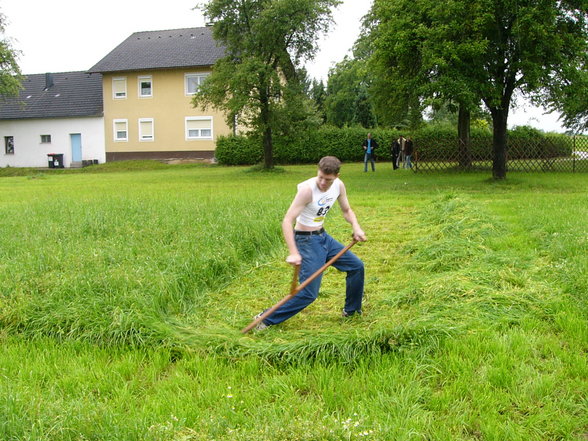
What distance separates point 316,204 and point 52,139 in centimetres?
3848

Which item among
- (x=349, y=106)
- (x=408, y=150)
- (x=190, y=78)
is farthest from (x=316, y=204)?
(x=349, y=106)

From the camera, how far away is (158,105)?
37.4 metres

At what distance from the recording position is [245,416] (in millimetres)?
3215

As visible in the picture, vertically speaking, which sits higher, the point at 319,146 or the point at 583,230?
the point at 319,146

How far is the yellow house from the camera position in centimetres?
3681

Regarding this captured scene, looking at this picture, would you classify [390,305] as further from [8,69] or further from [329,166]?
[8,69]

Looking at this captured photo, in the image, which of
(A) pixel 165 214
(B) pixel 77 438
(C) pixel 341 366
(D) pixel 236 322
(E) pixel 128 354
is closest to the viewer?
(B) pixel 77 438

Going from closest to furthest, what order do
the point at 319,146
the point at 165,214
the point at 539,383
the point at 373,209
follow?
the point at 539,383 < the point at 165,214 < the point at 373,209 < the point at 319,146

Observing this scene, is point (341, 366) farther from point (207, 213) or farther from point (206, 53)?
point (206, 53)

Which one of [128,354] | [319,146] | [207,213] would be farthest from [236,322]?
[319,146]

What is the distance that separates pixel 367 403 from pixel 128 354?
1945 mm

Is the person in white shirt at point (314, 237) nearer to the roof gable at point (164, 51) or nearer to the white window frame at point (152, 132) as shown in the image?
the roof gable at point (164, 51)

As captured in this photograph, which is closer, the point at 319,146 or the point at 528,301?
the point at 528,301

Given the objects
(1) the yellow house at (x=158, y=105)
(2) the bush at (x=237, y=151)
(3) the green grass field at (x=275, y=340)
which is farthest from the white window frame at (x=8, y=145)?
(3) the green grass field at (x=275, y=340)
